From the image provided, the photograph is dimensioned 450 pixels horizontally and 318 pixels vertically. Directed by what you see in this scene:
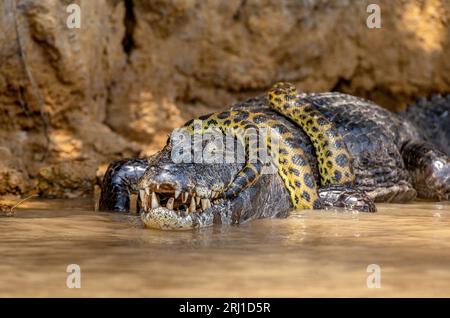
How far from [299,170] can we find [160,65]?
3051 millimetres

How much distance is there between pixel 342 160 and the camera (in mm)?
6875

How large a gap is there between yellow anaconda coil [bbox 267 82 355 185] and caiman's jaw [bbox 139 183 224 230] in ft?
7.12

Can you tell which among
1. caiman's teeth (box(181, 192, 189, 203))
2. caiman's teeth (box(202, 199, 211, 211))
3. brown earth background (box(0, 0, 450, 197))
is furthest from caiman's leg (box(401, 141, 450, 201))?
caiman's teeth (box(181, 192, 189, 203))

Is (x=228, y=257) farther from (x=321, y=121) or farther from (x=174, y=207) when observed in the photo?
(x=321, y=121)

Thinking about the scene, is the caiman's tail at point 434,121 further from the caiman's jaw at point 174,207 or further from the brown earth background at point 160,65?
the caiman's jaw at point 174,207

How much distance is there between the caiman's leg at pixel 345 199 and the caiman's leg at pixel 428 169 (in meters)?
1.52

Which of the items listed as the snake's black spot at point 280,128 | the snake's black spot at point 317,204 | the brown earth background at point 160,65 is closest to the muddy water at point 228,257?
the snake's black spot at point 317,204

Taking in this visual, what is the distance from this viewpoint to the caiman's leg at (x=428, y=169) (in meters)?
7.62

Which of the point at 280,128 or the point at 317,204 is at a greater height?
the point at 280,128

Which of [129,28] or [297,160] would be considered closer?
[297,160]

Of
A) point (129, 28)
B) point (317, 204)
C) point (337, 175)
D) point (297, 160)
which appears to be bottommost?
point (317, 204)

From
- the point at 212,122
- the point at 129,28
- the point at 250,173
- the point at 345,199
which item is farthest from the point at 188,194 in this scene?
the point at 129,28

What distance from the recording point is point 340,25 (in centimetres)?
922
